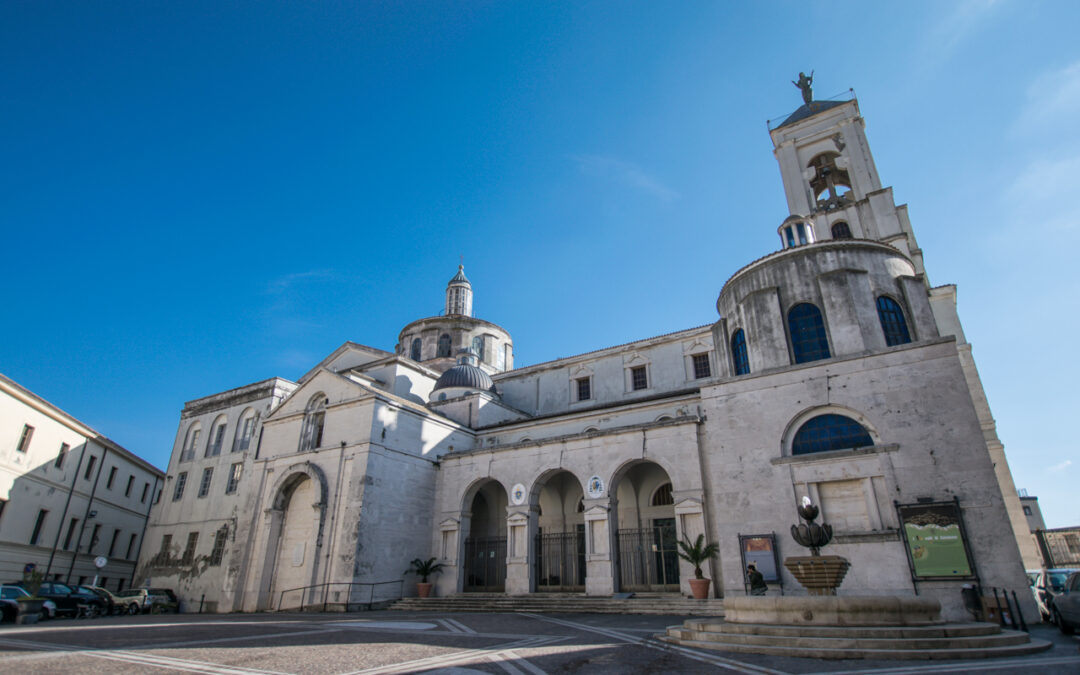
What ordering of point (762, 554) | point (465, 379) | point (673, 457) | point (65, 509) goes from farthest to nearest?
1. point (465, 379)
2. point (65, 509)
3. point (673, 457)
4. point (762, 554)

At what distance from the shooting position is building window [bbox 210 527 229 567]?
28141mm

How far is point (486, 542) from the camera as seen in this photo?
23562mm

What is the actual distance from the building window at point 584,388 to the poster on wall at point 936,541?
16.1 metres

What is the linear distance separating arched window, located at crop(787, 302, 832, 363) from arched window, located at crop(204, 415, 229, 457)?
3021 cm

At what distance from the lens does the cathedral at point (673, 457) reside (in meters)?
15.1

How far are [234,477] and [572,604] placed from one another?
846 inches

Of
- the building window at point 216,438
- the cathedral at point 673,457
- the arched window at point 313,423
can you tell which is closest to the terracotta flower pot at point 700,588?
the cathedral at point 673,457

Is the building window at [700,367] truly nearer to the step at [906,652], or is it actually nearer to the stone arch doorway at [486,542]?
the stone arch doorway at [486,542]

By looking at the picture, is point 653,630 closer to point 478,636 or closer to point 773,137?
point 478,636

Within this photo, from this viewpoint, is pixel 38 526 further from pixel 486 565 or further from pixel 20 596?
pixel 486 565

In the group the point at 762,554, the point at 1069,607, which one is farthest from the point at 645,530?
the point at 1069,607

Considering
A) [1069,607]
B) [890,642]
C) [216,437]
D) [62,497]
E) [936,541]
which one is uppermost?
[216,437]

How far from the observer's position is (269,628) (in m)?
12.8

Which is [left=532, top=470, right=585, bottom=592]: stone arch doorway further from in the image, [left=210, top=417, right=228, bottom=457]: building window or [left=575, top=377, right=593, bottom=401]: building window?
[left=210, top=417, right=228, bottom=457]: building window
